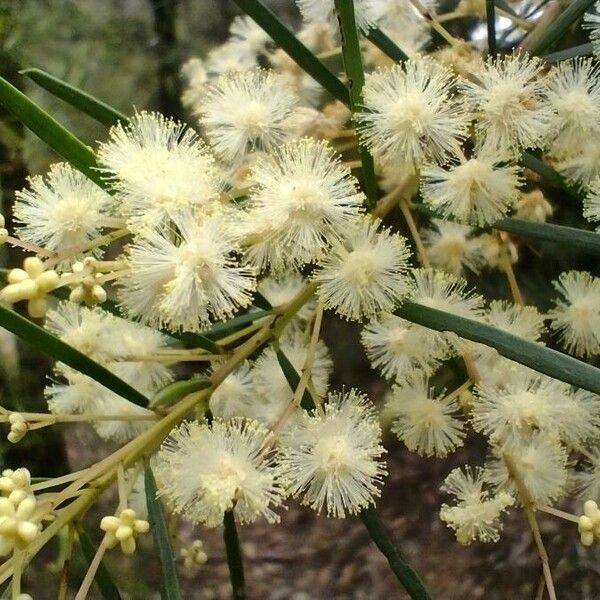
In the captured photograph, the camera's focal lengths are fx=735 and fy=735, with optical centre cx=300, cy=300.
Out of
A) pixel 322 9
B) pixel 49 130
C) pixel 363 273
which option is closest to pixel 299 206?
pixel 363 273

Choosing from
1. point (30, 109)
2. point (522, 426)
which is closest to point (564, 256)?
point (522, 426)

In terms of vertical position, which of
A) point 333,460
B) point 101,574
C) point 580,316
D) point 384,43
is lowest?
point 101,574

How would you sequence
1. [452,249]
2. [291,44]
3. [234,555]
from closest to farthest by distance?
[291,44] → [234,555] → [452,249]

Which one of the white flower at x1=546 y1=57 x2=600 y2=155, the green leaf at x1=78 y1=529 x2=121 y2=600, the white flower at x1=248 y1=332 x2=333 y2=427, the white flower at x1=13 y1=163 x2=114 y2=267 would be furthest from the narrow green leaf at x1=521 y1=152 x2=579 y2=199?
the green leaf at x1=78 y1=529 x2=121 y2=600

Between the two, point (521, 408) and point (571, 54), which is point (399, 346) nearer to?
point (521, 408)

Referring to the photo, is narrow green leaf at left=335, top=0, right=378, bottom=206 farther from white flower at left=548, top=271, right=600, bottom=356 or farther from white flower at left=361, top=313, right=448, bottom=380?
white flower at left=548, top=271, right=600, bottom=356

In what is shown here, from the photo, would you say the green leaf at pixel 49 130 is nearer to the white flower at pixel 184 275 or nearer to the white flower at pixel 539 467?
the white flower at pixel 184 275
